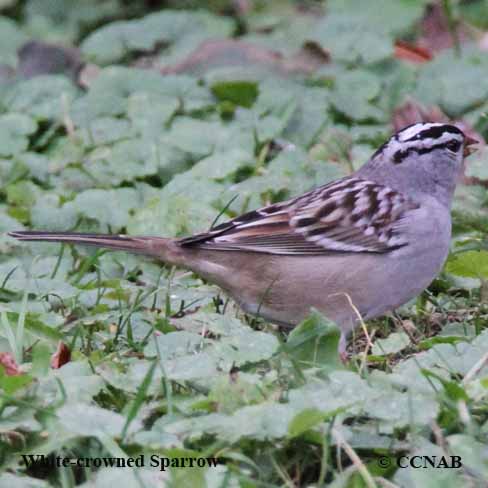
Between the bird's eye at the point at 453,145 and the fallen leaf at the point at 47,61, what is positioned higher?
the bird's eye at the point at 453,145

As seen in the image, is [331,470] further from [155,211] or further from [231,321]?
[155,211]

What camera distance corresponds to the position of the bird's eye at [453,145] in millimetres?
4145

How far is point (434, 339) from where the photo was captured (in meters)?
3.49

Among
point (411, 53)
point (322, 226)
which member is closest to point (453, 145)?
point (322, 226)

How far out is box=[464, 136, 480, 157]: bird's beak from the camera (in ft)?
14.0

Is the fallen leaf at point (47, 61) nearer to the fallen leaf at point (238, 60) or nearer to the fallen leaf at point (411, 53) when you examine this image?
the fallen leaf at point (238, 60)

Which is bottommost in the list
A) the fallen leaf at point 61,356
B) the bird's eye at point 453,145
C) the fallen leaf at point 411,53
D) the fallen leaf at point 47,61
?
the fallen leaf at point 47,61

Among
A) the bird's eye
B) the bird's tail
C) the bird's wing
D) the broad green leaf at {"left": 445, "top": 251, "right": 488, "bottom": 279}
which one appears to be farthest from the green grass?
the bird's eye

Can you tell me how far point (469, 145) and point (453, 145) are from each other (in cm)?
23

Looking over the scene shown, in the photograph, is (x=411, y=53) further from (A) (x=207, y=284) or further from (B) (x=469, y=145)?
(A) (x=207, y=284)

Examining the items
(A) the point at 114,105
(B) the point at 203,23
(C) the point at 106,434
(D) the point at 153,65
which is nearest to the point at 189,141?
(A) the point at 114,105

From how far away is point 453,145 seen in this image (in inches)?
164

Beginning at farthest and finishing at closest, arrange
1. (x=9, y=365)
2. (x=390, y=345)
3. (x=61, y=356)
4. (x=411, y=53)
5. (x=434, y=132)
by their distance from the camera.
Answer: (x=411, y=53), (x=434, y=132), (x=390, y=345), (x=61, y=356), (x=9, y=365)

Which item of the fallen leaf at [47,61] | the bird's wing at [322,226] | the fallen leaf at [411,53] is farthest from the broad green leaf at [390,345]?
the fallen leaf at [47,61]
